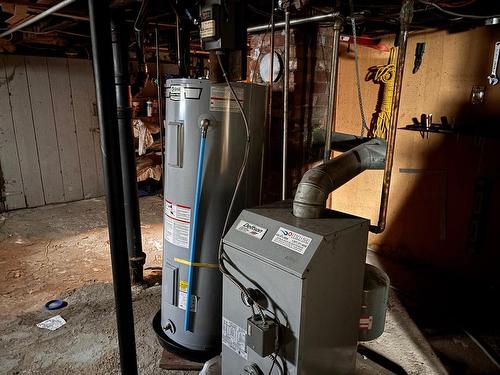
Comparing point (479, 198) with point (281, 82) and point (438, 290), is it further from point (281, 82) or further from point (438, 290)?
point (281, 82)

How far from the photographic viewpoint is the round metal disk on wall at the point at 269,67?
1881mm

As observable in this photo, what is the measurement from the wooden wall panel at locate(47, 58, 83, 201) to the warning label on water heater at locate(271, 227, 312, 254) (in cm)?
421

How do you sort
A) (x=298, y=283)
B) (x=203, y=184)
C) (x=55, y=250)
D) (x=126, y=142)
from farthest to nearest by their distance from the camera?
1. (x=55, y=250)
2. (x=126, y=142)
3. (x=203, y=184)
4. (x=298, y=283)

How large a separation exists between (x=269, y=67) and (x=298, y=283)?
51.1 inches

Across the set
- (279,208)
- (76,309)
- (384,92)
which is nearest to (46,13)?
(279,208)

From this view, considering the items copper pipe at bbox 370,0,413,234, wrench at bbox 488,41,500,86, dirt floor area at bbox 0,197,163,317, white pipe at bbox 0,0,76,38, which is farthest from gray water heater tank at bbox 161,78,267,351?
wrench at bbox 488,41,500,86

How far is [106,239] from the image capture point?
3.52 meters

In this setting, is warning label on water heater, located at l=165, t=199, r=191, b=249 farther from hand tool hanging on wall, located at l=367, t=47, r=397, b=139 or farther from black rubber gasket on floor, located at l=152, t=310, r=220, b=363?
hand tool hanging on wall, located at l=367, t=47, r=397, b=139

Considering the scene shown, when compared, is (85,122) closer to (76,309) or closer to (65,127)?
(65,127)

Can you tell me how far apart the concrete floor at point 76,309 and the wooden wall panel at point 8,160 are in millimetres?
519

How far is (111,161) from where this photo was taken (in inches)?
42.4

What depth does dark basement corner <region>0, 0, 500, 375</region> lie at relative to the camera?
3.91ft

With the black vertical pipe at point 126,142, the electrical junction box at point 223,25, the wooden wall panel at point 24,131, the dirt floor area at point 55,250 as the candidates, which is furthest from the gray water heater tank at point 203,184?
the wooden wall panel at point 24,131

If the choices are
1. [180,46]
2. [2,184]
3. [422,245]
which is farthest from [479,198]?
[2,184]
